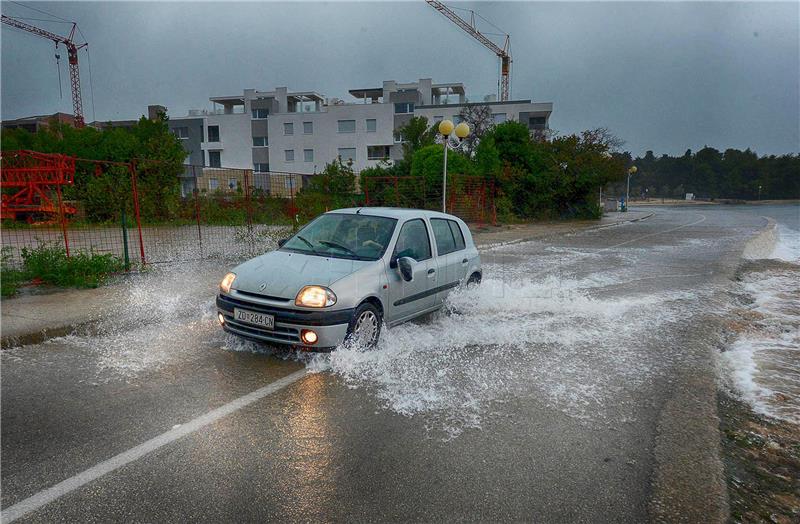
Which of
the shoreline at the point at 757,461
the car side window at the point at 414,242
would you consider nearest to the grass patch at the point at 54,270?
the car side window at the point at 414,242

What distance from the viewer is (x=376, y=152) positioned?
56.3 meters

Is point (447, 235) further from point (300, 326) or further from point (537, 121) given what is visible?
point (537, 121)

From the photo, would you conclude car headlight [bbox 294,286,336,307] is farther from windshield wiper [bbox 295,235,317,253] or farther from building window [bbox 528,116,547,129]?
building window [bbox 528,116,547,129]

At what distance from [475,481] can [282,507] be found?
1.13 m

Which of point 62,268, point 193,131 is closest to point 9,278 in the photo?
point 62,268

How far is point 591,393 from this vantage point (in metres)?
4.48

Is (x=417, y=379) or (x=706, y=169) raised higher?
(x=706, y=169)

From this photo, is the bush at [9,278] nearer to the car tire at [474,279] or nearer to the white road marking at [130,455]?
the white road marking at [130,455]

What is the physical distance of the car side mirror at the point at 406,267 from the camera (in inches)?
225

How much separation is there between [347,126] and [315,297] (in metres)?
53.2

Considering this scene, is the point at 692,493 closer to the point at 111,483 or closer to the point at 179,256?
the point at 111,483

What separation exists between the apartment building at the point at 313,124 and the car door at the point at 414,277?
155ft

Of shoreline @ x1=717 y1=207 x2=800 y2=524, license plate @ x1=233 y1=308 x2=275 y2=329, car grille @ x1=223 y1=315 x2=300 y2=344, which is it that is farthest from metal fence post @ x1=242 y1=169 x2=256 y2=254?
shoreline @ x1=717 y1=207 x2=800 y2=524


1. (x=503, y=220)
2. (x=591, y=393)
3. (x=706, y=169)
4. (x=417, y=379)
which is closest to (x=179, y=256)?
(x=417, y=379)
